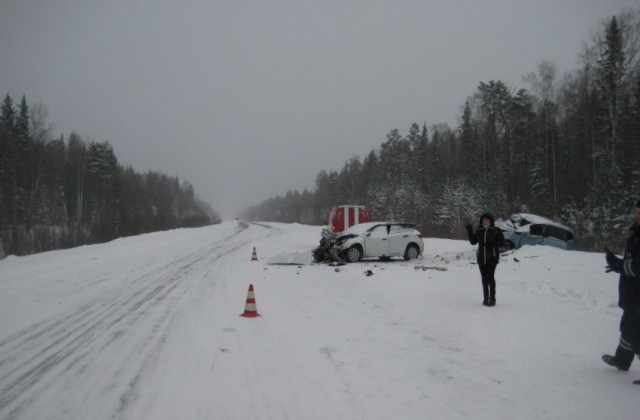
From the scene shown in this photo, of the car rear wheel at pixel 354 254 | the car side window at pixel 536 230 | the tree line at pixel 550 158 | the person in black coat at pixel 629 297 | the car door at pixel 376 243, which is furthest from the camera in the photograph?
the tree line at pixel 550 158

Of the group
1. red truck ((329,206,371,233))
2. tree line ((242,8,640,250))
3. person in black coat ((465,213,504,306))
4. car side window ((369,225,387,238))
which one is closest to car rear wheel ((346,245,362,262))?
car side window ((369,225,387,238))

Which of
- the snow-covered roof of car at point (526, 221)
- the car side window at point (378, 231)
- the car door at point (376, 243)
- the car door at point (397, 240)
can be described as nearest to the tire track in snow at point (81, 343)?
the car door at point (376, 243)

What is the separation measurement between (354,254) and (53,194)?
67081mm

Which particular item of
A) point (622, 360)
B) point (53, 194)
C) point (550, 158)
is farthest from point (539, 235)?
point (53, 194)

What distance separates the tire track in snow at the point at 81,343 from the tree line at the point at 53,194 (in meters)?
18.7

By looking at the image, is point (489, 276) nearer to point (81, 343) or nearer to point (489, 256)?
point (489, 256)

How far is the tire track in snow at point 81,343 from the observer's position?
4.25 m

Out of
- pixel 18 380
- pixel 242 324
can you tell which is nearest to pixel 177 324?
pixel 242 324

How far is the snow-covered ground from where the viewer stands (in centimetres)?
388

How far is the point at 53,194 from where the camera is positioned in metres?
65.2

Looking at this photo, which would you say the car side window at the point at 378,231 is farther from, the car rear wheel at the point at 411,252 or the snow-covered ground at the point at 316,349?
the snow-covered ground at the point at 316,349

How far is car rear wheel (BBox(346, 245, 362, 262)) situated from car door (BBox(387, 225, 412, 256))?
4.42 feet

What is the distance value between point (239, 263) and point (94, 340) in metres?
9.74

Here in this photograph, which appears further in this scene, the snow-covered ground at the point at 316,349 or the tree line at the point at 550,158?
the tree line at the point at 550,158
